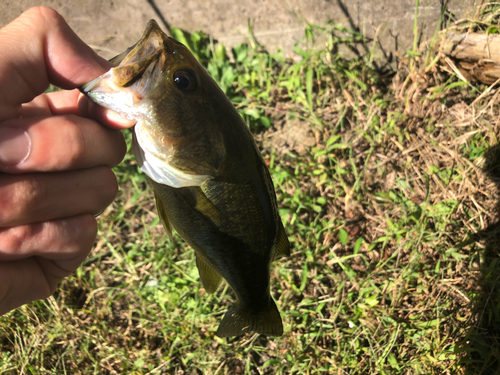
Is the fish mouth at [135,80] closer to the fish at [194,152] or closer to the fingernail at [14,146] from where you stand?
the fish at [194,152]

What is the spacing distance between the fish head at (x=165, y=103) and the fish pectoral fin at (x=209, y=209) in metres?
0.10

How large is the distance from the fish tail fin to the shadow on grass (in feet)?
5.75

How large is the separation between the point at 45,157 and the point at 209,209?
2.59 feet

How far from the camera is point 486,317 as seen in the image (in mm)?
3244

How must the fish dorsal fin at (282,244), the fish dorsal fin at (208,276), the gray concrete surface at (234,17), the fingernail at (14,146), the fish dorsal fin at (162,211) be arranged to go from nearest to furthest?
1. the fingernail at (14,146)
2. the fish dorsal fin at (162,211)
3. the fish dorsal fin at (282,244)
4. the fish dorsal fin at (208,276)
5. the gray concrete surface at (234,17)

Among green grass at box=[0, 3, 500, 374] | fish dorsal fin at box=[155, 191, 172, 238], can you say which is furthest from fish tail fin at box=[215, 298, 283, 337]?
green grass at box=[0, 3, 500, 374]

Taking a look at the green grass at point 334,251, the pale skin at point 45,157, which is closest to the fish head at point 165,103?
the pale skin at point 45,157

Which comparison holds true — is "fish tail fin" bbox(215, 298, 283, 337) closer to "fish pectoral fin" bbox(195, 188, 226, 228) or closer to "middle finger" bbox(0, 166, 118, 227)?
"fish pectoral fin" bbox(195, 188, 226, 228)

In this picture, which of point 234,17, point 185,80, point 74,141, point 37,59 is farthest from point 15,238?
point 234,17

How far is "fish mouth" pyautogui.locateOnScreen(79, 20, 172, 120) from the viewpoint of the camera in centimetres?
163

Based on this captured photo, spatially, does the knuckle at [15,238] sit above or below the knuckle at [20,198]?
below

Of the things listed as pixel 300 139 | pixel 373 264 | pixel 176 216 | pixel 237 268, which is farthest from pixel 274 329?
pixel 300 139

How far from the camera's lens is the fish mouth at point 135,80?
1.63 meters

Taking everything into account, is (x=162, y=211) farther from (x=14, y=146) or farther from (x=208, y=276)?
(x=14, y=146)
